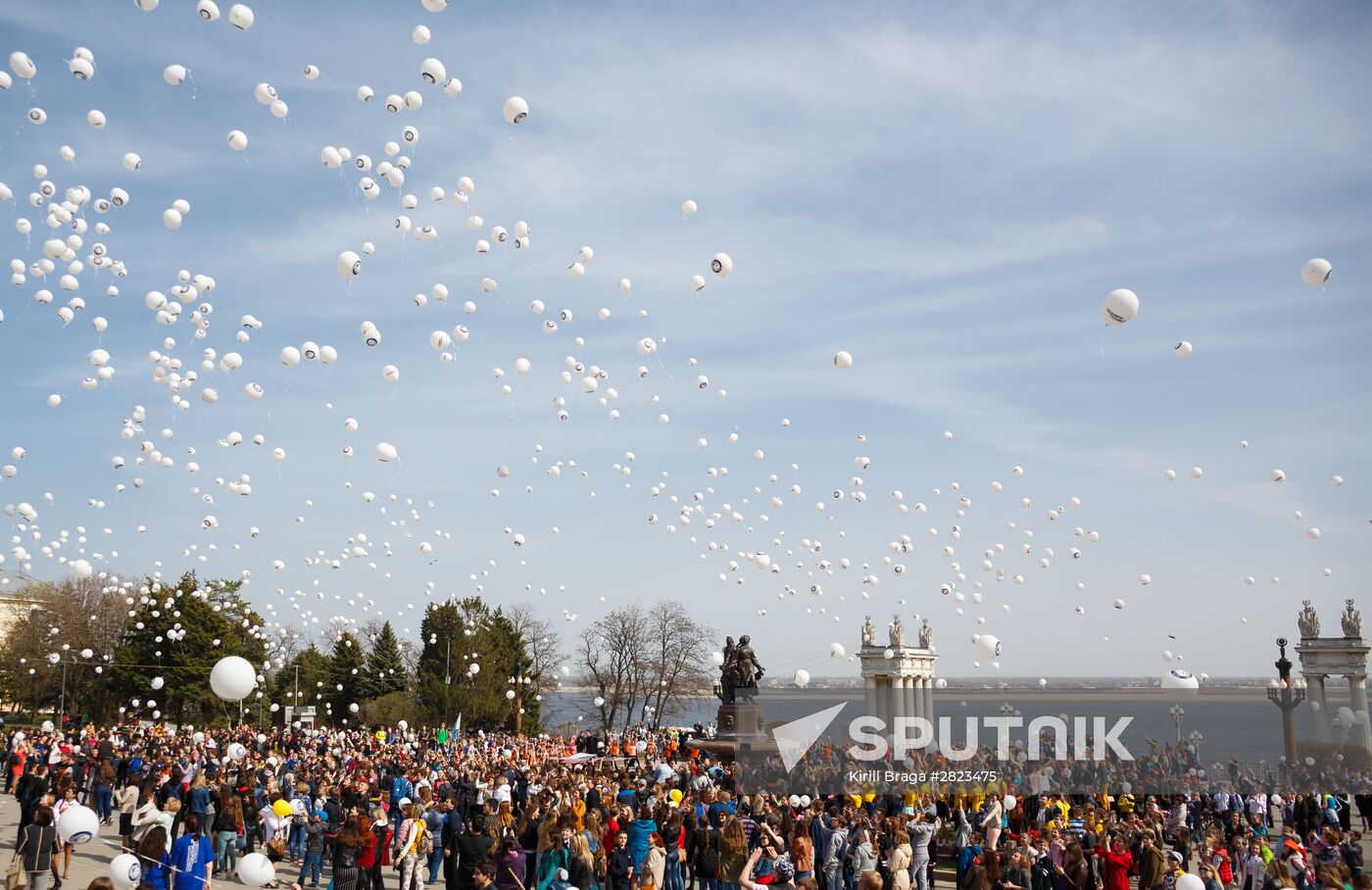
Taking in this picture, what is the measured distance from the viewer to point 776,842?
45.2 ft

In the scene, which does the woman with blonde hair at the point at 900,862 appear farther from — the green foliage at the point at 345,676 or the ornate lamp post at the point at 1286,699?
the green foliage at the point at 345,676

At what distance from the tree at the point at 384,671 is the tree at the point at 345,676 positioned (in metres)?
0.42

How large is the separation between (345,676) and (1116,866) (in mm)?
58183

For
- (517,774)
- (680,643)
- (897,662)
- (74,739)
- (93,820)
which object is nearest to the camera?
(93,820)

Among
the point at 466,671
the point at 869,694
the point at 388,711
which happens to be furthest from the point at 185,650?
the point at 869,694

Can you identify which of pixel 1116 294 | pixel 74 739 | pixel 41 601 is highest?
pixel 1116 294

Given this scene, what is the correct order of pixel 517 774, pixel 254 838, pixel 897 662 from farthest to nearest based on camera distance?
1. pixel 897 662
2. pixel 517 774
3. pixel 254 838

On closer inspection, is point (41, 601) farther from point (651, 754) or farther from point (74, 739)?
point (651, 754)

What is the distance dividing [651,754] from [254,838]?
15418mm

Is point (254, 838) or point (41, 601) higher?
point (41, 601)

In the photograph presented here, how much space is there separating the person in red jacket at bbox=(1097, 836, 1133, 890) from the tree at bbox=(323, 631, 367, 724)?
5653 centimetres

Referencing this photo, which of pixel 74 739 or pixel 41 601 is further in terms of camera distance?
pixel 41 601

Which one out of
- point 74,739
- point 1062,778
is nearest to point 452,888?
point 1062,778

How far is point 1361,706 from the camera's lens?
3638 cm
